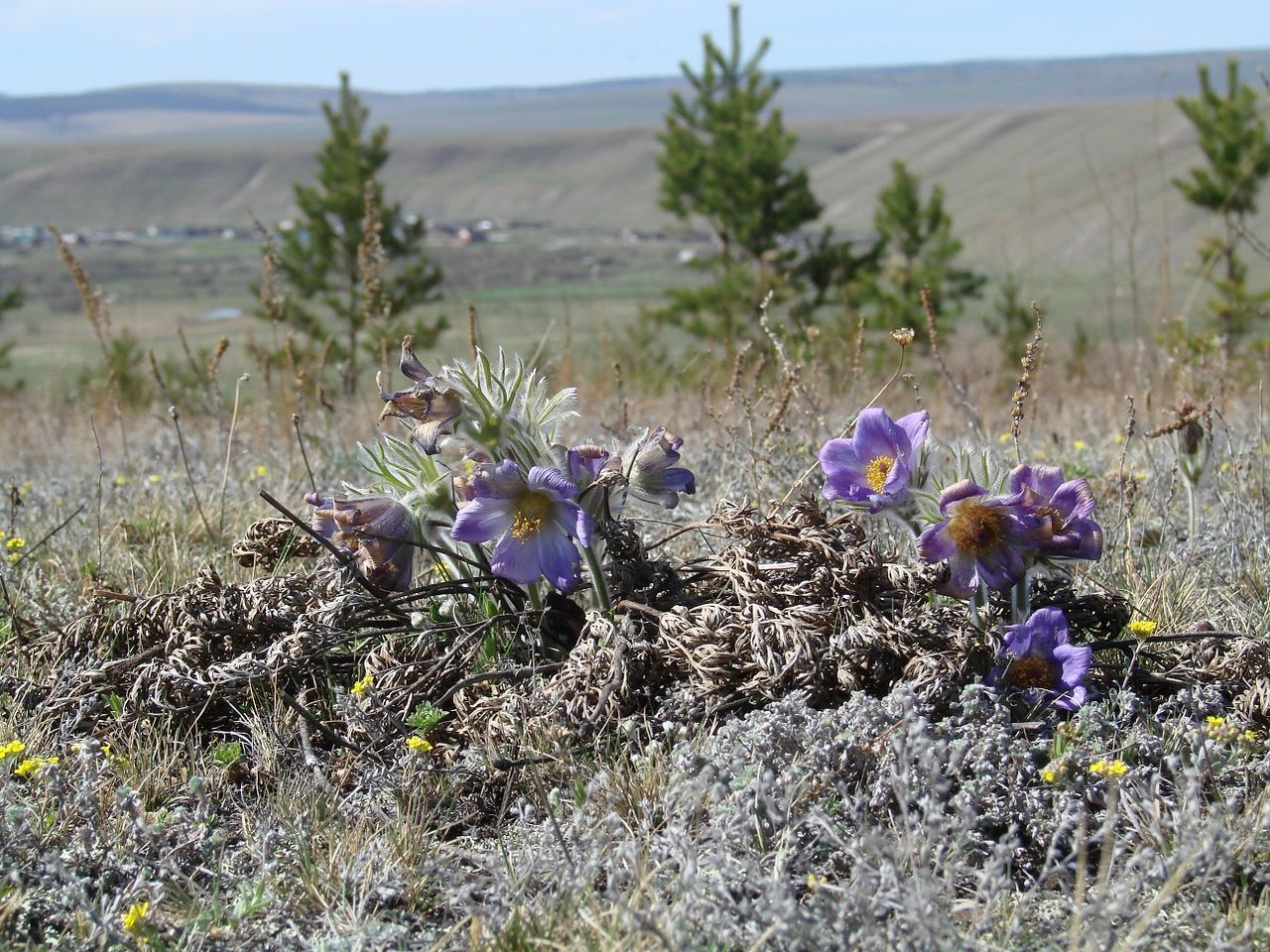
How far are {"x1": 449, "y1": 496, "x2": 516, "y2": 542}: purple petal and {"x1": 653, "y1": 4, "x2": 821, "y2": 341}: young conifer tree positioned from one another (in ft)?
58.0

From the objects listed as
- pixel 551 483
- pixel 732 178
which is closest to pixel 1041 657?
pixel 551 483

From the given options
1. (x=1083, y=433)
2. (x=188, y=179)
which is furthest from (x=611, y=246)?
(x=1083, y=433)

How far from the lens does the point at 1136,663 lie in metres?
2.40

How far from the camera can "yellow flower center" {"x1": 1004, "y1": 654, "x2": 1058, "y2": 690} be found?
2256mm

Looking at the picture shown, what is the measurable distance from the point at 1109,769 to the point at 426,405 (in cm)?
134

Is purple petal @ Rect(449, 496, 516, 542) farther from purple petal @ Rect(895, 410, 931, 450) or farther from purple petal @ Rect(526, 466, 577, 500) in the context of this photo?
purple petal @ Rect(895, 410, 931, 450)

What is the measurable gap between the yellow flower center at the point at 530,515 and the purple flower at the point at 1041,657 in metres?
0.90

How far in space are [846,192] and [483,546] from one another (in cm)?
11542

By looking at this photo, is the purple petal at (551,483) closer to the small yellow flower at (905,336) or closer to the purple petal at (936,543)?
the purple petal at (936,543)

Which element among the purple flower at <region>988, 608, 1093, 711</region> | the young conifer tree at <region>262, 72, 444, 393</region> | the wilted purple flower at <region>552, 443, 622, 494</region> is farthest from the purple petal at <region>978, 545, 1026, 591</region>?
the young conifer tree at <region>262, 72, 444, 393</region>

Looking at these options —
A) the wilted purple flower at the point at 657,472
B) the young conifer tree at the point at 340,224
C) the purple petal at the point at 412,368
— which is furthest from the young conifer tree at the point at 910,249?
the purple petal at the point at 412,368

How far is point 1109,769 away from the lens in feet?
6.61

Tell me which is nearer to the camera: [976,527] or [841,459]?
[976,527]

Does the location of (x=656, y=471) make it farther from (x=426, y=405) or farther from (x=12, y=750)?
(x=12, y=750)
